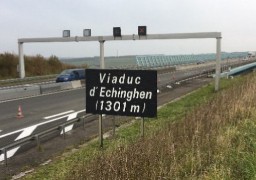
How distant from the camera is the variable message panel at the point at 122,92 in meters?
9.88

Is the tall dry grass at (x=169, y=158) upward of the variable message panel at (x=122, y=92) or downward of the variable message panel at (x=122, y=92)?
downward

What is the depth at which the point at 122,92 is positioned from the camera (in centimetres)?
1011

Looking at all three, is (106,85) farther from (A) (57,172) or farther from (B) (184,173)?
(B) (184,173)

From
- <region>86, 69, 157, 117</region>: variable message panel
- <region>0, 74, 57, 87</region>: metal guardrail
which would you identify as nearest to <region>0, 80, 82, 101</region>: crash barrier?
<region>0, 74, 57, 87</region>: metal guardrail

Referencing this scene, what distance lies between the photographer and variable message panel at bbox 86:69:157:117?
9883 millimetres

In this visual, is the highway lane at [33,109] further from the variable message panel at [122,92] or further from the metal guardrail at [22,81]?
the metal guardrail at [22,81]

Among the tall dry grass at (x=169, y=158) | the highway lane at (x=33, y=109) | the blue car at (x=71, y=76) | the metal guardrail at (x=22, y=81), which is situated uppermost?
the tall dry grass at (x=169, y=158)

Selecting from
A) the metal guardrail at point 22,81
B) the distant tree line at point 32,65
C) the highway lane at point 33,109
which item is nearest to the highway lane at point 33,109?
the highway lane at point 33,109

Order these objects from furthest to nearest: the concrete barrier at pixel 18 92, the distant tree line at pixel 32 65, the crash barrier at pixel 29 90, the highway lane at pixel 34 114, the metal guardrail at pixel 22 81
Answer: the distant tree line at pixel 32 65 < the metal guardrail at pixel 22 81 < the crash barrier at pixel 29 90 < the concrete barrier at pixel 18 92 < the highway lane at pixel 34 114

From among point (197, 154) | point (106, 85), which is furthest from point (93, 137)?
point (197, 154)

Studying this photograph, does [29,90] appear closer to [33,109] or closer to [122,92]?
[33,109]

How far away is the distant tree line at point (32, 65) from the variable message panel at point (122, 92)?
137 feet

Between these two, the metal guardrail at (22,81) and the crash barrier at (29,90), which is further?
the metal guardrail at (22,81)

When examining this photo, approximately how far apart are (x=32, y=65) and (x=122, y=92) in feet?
161
